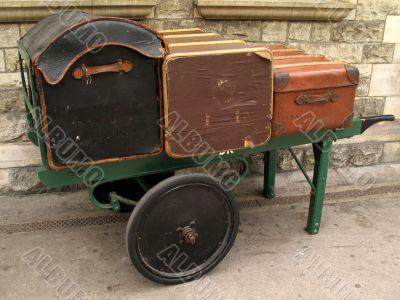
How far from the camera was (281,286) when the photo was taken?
280cm

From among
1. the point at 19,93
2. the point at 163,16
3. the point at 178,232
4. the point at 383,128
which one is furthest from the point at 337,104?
the point at 19,93

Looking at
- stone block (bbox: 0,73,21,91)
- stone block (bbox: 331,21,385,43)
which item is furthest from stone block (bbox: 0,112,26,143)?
stone block (bbox: 331,21,385,43)

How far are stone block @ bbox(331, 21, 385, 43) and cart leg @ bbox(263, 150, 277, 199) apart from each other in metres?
1.23

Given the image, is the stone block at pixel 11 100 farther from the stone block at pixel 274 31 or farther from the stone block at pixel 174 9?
the stone block at pixel 274 31

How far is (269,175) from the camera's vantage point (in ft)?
12.6

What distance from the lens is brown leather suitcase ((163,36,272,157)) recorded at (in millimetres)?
2350

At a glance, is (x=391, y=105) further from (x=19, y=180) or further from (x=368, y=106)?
(x=19, y=180)

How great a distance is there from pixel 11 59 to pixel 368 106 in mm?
3138

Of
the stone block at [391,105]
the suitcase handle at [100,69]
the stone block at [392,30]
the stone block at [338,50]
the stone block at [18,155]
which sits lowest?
the stone block at [18,155]

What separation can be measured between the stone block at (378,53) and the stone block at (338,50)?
63 mm

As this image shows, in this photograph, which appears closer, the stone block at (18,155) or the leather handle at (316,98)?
the leather handle at (316,98)

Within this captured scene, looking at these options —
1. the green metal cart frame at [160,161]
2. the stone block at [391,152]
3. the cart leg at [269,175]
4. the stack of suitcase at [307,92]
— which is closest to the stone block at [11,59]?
the green metal cart frame at [160,161]

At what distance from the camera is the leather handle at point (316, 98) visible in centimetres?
268

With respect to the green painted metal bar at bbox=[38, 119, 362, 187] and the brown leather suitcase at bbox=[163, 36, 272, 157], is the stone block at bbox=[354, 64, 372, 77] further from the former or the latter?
the brown leather suitcase at bbox=[163, 36, 272, 157]
